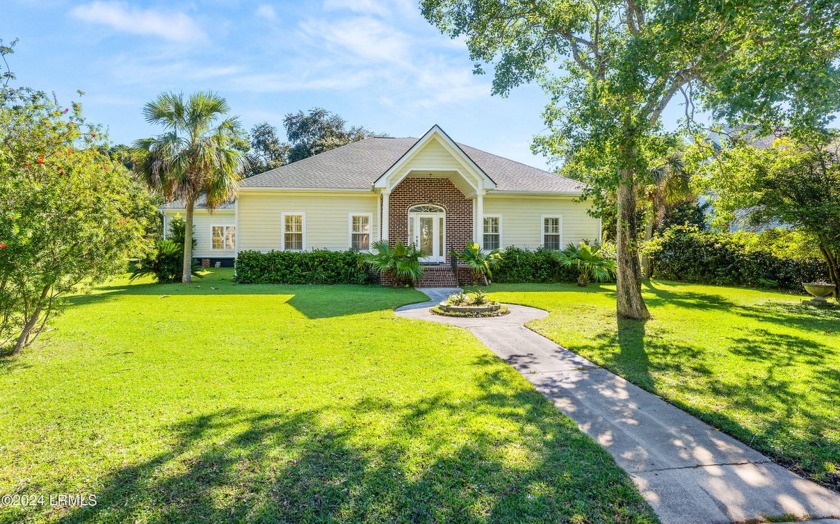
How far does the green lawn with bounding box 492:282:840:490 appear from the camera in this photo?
145 inches

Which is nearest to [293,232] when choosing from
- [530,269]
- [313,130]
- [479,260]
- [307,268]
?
[307,268]

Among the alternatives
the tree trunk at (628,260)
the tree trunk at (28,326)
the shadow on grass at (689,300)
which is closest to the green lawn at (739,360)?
the shadow on grass at (689,300)

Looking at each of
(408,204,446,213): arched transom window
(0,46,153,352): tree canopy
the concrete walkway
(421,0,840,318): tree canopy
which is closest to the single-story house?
(408,204,446,213): arched transom window

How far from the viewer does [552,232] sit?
773 inches

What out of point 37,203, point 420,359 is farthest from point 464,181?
point 37,203

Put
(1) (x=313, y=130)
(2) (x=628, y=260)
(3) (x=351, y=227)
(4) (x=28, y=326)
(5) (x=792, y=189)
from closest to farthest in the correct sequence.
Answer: (4) (x=28, y=326)
(2) (x=628, y=260)
(5) (x=792, y=189)
(3) (x=351, y=227)
(1) (x=313, y=130)

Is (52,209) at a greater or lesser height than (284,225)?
lesser

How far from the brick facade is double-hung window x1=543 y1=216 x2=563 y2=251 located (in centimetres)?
391

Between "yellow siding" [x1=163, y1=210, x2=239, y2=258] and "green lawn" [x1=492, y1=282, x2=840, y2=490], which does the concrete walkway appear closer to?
"green lawn" [x1=492, y1=282, x2=840, y2=490]

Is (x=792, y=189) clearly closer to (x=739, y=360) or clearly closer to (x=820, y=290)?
(x=820, y=290)

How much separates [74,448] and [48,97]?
18.8 feet

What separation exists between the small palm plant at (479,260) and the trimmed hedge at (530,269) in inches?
30.2

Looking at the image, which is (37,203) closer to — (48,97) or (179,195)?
(48,97)

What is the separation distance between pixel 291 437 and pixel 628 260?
8.47 metres
